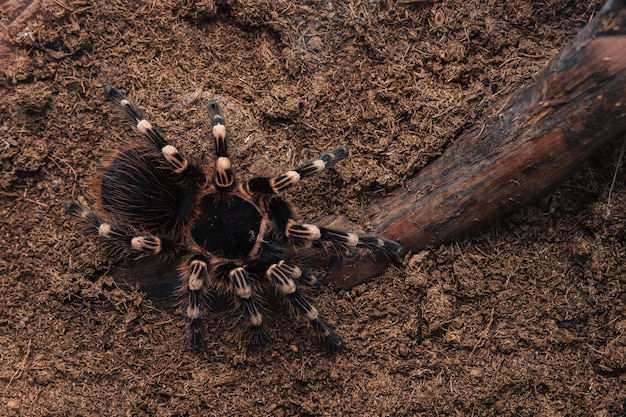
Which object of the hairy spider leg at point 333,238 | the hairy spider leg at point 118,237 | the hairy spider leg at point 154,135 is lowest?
the hairy spider leg at point 118,237

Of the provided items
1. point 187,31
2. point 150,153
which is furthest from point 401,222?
point 187,31

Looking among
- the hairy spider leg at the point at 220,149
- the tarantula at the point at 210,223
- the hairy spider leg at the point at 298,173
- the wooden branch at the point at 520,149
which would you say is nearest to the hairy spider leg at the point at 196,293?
the tarantula at the point at 210,223

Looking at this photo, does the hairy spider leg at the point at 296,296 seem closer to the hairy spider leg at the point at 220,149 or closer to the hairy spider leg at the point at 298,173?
the hairy spider leg at the point at 298,173

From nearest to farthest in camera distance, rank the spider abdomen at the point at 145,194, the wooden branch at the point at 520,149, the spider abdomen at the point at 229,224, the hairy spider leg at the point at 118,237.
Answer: the wooden branch at the point at 520,149, the hairy spider leg at the point at 118,237, the spider abdomen at the point at 145,194, the spider abdomen at the point at 229,224

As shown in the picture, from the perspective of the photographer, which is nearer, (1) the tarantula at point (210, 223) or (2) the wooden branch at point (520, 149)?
(2) the wooden branch at point (520, 149)

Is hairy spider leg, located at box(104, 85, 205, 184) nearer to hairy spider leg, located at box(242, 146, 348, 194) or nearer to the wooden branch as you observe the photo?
hairy spider leg, located at box(242, 146, 348, 194)

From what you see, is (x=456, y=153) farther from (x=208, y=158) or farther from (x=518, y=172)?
(x=208, y=158)

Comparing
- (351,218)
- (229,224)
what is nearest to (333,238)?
(351,218)
